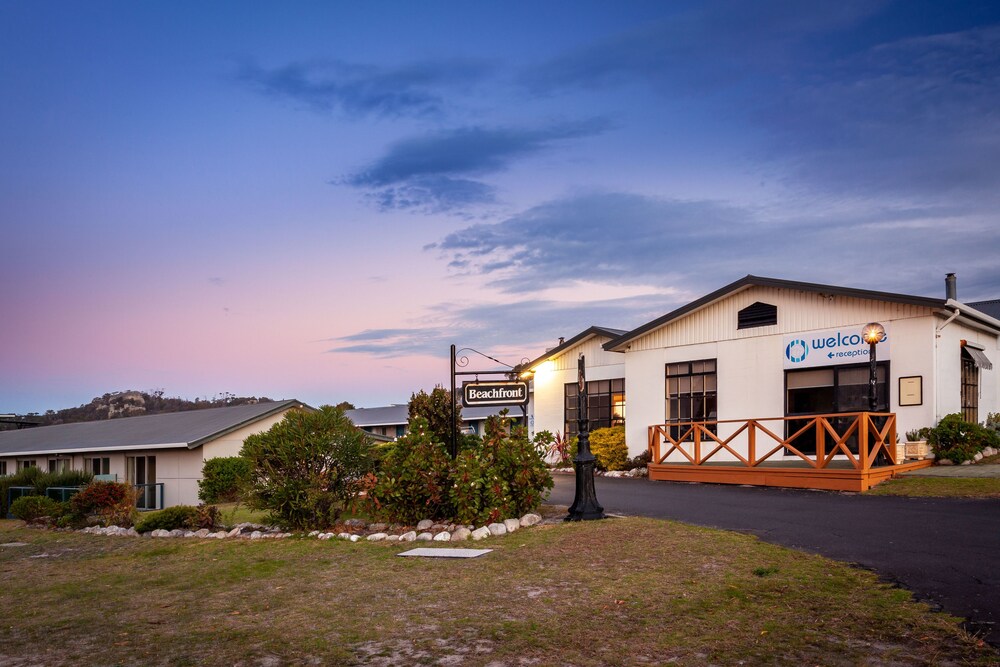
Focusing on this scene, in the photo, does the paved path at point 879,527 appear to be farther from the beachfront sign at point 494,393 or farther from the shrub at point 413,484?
the shrub at point 413,484

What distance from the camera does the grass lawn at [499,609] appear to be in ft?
18.1

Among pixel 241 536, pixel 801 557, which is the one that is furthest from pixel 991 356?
pixel 241 536

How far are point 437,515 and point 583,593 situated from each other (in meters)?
5.10

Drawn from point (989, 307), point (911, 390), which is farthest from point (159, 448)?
point (989, 307)

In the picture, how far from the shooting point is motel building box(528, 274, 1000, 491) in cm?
1722

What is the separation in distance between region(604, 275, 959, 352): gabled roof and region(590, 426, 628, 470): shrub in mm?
2637

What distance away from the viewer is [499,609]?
6723mm

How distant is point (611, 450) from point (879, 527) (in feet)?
41.8

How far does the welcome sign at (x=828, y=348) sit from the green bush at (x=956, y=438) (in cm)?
187

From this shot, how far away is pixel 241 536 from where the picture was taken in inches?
488

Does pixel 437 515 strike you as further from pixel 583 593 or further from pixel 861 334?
pixel 861 334

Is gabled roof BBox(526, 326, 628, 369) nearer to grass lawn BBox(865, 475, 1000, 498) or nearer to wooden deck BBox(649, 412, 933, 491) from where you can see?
wooden deck BBox(649, 412, 933, 491)

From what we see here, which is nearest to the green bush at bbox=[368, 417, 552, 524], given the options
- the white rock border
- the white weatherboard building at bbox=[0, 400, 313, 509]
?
the white rock border

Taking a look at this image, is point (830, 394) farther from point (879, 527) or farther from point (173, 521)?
point (173, 521)
